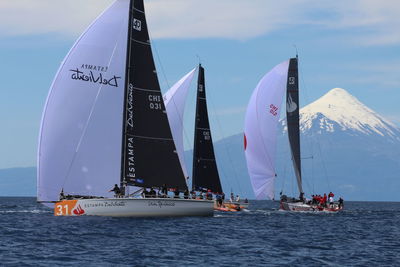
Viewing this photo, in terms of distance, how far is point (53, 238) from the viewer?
35.8 metres

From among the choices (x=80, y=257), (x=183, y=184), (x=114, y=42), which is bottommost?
(x=80, y=257)

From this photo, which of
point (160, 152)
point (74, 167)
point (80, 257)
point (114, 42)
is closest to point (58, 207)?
point (74, 167)

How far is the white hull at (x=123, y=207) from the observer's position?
4341 cm

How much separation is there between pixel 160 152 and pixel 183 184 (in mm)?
2441

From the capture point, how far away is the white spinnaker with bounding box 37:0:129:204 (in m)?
43.2

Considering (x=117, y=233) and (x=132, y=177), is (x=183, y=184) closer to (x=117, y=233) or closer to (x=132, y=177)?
(x=132, y=177)

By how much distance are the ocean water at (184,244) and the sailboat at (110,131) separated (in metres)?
1.27

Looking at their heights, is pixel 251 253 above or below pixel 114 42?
below

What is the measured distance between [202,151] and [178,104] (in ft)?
14.4

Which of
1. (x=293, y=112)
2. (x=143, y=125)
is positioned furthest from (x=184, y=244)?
(x=293, y=112)

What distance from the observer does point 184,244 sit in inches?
1374

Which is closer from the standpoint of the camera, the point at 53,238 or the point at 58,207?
the point at 53,238

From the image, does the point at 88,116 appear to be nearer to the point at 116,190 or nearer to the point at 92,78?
the point at 92,78

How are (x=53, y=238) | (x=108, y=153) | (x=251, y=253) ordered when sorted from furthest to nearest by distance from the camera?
(x=108, y=153) → (x=53, y=238) → (x=251, y=253)
